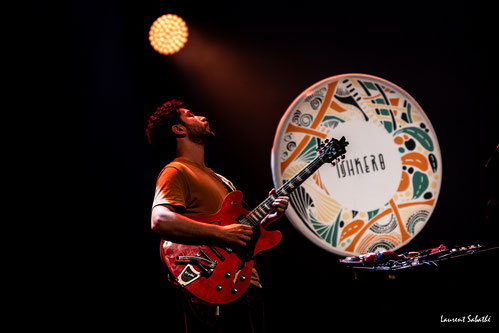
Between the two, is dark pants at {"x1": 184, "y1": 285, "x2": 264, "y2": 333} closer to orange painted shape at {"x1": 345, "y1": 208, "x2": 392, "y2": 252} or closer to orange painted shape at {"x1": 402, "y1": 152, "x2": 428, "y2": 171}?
orange painted shape at {"x1": 345, "y1": 208, "x2": 392, "y2": 252}

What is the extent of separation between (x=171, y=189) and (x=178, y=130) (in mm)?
517

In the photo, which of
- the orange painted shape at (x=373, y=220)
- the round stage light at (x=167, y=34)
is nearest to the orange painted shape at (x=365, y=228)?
the orange painted shape at (x=373, y=220)

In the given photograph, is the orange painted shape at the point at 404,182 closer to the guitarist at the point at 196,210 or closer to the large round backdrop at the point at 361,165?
the large round backdrop at the point at 361,165

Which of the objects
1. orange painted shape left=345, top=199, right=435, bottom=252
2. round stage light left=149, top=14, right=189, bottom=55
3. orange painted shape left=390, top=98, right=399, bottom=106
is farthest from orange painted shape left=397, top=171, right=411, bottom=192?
round stage light left=149, top=14, right=189, bottom=55

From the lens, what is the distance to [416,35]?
11.4 feet

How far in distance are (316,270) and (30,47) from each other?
95.6 inches

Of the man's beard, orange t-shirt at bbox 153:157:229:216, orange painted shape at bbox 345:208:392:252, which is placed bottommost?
orange painted shape at bbox 345:208:392:252

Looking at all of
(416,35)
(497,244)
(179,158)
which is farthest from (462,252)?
(416,35)

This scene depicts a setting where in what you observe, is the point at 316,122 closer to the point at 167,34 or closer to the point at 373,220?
the point at 373,220

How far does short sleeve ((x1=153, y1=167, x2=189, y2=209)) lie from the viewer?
195 centimetres

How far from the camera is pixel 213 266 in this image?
1.92 metres

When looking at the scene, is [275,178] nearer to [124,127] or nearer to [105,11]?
[124,127]

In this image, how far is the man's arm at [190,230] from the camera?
1.87 m
